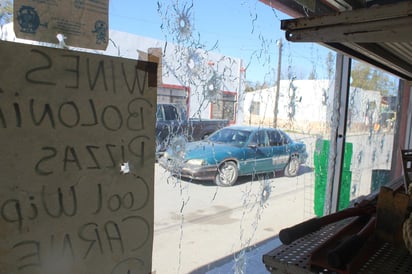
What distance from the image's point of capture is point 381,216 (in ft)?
3.96

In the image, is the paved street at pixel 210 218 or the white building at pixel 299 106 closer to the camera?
the paved street at pixel 210 218

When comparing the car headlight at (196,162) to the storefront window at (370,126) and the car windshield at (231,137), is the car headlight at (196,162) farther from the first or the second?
the storefront window at (370,126)

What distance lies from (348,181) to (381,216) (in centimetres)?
311

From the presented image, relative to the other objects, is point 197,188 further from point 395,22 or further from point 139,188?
point 395,22

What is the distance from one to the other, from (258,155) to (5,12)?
1973 mm

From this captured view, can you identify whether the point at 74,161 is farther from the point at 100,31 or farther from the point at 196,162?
the point at 196,162

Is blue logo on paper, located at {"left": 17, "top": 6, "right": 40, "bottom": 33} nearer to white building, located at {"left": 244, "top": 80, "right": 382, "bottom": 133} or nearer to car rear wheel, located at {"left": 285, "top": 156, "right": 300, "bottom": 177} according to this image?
white building, located at {"left": 244, "top": 80, "right": 382, "bottom": 133}

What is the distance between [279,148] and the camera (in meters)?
2.80

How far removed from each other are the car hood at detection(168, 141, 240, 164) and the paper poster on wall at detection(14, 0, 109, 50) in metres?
0.86

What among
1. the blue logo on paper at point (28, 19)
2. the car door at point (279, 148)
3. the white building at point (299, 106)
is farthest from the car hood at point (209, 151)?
the blue logo on paper at point (28, 19)

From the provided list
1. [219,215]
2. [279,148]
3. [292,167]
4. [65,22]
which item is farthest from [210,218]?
[65,22]

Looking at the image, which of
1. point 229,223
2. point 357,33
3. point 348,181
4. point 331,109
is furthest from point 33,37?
point 348,181

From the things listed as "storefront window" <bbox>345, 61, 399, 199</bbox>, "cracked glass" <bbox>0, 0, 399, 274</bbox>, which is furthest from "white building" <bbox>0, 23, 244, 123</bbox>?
"storefront window" <bbox>345, 61, 399, 199</bbox>

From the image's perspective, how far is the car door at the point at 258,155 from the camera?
2.47 metres
